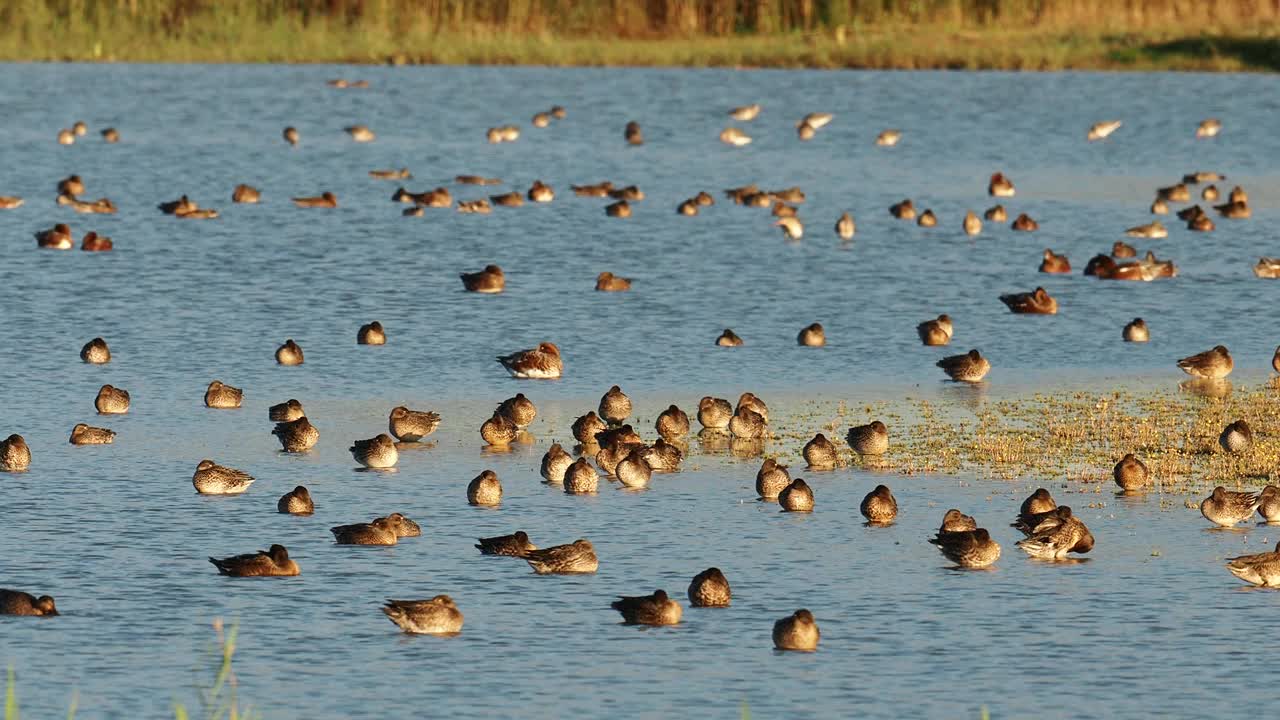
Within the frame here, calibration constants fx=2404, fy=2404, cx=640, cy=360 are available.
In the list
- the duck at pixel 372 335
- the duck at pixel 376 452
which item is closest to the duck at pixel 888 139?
the duck at pixel 372 335

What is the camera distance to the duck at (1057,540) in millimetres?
20531

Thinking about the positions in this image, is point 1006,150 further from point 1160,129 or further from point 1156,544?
point 1156,544

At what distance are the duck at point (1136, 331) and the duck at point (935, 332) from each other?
2.70m

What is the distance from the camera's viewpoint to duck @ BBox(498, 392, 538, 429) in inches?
1052

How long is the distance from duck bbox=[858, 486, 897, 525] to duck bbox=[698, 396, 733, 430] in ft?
15.9

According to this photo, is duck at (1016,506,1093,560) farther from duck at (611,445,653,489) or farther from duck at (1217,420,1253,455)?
duck at (1217,420,1253,455)

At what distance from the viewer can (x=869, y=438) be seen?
25.2 m

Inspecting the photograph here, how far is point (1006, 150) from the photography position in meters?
65.2

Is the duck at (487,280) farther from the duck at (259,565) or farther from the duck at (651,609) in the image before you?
the duck at (651,609)

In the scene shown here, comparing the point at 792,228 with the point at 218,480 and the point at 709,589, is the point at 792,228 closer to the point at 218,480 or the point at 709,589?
the point at 218,480

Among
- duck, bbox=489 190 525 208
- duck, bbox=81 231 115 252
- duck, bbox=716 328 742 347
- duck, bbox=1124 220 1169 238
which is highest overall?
duck, bbox=716 328 742 347

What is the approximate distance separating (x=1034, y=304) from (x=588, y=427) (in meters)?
13.0

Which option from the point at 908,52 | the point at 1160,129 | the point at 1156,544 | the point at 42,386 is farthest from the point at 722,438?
the point at 908,52

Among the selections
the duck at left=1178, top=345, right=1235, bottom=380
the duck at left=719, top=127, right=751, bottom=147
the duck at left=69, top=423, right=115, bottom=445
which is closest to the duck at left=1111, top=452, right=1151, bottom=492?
the duck at left=1178, top=345, right=1235, bottom=380
